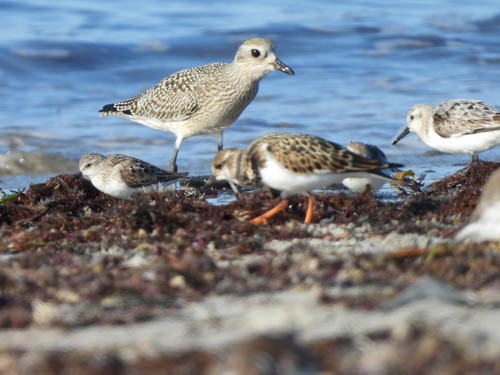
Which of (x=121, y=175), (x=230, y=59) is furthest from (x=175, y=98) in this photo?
(x=230, y=59)

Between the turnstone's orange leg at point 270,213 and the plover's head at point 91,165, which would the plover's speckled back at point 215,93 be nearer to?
the plover's head at point 91,165

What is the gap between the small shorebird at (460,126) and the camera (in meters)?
8.27

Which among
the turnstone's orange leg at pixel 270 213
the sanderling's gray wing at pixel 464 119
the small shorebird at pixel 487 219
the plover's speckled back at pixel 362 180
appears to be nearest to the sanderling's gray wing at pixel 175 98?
the sanderling's gray wing at pixel 464 119

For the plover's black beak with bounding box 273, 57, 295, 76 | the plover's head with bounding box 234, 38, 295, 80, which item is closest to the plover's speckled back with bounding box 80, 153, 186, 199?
the plover's black beak with bounding box 273, 57, 295, 76

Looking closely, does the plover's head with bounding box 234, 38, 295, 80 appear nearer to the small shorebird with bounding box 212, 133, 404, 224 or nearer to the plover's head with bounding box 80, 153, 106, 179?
the plover's head with bounding box 80, 153, 106, 179

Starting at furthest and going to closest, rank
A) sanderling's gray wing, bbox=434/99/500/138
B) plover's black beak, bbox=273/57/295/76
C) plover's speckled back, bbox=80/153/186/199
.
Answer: plover's black beak, bbox=273/57/295/76 → sanderling's gray wing, bbox=434/99/500/138 → plover's speckled back, bbox=80/153/186/199

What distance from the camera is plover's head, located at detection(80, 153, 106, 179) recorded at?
7.22 m

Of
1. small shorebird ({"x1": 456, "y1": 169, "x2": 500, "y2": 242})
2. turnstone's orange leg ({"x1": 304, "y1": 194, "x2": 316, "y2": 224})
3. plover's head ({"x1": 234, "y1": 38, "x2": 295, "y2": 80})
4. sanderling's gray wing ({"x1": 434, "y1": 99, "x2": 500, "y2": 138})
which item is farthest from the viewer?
plover's head ({"x1": 234, "y1": 38, "x2": 295, "y2": 80})

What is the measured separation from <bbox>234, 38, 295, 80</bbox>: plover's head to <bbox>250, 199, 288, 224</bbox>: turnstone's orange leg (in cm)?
379

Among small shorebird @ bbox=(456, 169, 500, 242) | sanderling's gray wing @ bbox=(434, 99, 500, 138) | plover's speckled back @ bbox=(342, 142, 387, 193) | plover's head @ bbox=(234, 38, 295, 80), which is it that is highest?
plover's head @ bbox=(234, 38, 295, 80)

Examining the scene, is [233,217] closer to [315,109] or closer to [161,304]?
[161,304]

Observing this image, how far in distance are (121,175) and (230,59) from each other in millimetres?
8422

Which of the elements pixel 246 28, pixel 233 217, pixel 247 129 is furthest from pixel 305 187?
pixel 246 28

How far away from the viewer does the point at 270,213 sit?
20.4 feet
